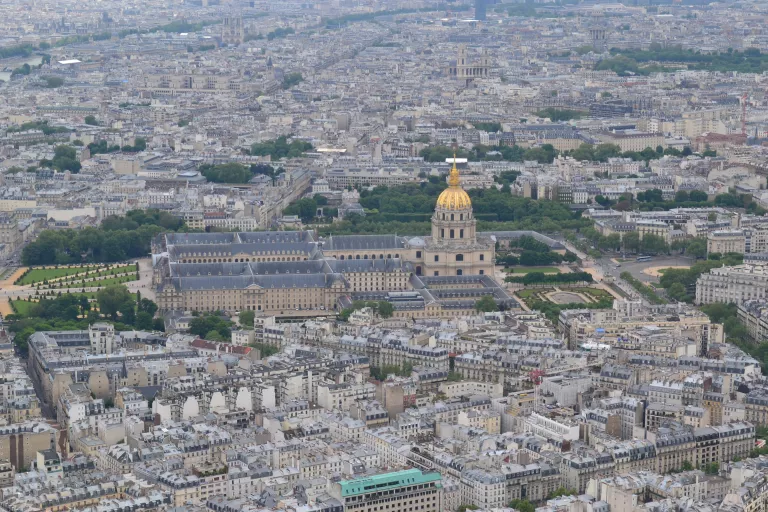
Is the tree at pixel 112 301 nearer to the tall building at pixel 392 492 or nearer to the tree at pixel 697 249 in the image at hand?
the tall building at pixel 392 492

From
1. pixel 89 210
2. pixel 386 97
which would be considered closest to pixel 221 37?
pixel 386 97

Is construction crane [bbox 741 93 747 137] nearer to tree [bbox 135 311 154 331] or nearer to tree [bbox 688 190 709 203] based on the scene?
tree [bbox 688 190 709 203]

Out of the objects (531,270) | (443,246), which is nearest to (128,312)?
(443,246)

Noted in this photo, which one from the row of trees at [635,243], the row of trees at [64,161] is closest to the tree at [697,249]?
the row of trees at [635,243]

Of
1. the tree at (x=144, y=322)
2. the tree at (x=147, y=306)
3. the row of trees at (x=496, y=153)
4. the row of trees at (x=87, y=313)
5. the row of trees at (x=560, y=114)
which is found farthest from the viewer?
the row of trees at (x=560, y=114)

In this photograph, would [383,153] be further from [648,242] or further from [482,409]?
[482,409]

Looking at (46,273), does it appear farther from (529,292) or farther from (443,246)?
(529,292)
